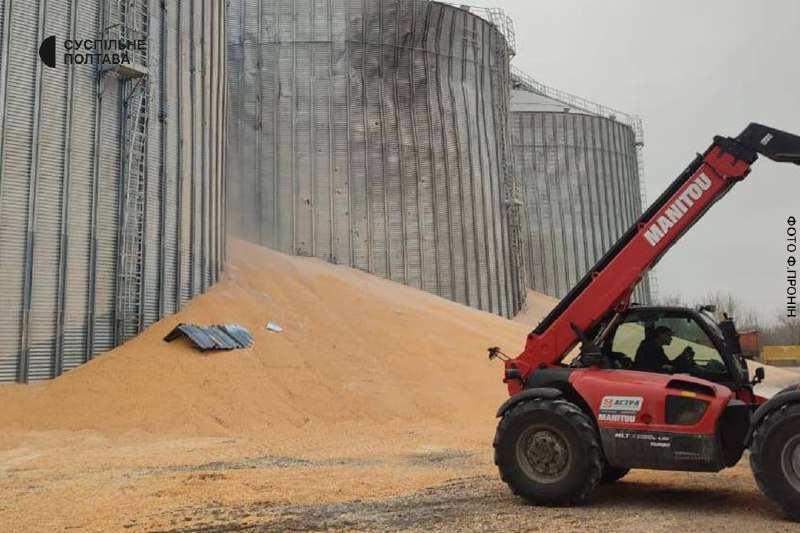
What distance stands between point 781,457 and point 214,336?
14.1 meters

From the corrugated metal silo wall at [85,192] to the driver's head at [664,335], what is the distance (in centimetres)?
1360

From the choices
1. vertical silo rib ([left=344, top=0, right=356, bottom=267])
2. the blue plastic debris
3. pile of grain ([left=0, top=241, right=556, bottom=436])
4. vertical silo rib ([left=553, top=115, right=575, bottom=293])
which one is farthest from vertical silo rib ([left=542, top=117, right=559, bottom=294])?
the blue plastic debris

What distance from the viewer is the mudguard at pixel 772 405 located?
672 centimetres

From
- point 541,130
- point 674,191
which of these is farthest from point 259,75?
point 674,191

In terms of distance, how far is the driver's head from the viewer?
8.16m

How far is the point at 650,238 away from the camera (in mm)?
8367

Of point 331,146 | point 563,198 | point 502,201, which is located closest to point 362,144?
point 331,146

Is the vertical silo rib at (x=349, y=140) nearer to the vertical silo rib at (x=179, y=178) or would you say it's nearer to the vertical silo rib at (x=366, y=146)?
the vertical silo rib at (x=366, y=146)

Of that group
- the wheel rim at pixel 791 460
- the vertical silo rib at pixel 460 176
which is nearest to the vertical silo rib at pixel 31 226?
the wheel rim at pixel 791 460

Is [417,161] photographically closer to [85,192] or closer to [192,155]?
[192,155]

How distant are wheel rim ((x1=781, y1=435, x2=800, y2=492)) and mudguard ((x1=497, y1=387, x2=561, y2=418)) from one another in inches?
88.3

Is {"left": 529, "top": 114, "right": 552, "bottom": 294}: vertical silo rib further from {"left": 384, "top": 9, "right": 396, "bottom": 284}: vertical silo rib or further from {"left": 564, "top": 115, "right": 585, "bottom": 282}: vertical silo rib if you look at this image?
{"left": 384, "top": 9, "right": 396, "bottom": 284}: vertical silo rib

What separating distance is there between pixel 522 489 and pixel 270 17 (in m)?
30.6

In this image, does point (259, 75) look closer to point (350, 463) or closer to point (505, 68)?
point (505, 68)
